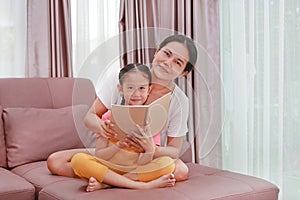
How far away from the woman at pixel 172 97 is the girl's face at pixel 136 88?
0.12 ft

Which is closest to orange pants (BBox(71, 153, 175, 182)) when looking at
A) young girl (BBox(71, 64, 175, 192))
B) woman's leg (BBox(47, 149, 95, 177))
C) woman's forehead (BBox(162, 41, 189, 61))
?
young girl (BBox(71, 64, 175, 192))

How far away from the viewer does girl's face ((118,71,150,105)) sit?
6.87 feet

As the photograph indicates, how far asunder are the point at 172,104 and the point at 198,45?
744 mm

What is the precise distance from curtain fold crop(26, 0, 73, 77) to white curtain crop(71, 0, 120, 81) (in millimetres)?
120

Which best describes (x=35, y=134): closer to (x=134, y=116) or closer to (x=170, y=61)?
(x=134, y=116)

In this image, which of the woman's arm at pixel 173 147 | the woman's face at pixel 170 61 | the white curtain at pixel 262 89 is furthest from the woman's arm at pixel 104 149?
the white curtain at pixel 262 89

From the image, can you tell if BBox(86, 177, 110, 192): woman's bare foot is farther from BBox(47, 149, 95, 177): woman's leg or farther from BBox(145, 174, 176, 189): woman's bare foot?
BBox(47, 149, 95, 177): woman's leg

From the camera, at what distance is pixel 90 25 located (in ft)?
12.2

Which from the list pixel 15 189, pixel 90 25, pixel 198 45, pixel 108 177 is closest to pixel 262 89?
pixel 198 45

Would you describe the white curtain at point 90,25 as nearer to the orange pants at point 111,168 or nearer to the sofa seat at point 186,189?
the sofa seat at point 186,189

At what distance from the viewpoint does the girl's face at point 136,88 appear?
82.4 inches

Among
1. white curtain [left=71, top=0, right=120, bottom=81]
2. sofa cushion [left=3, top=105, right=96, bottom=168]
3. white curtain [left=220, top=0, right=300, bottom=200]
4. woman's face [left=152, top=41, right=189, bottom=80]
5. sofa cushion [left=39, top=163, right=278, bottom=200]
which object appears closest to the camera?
sofa cushion [left=39, top=163, right=278, bottom=200]

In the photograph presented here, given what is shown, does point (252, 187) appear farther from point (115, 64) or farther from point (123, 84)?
point (115, 64)

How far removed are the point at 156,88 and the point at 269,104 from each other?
1.24m
